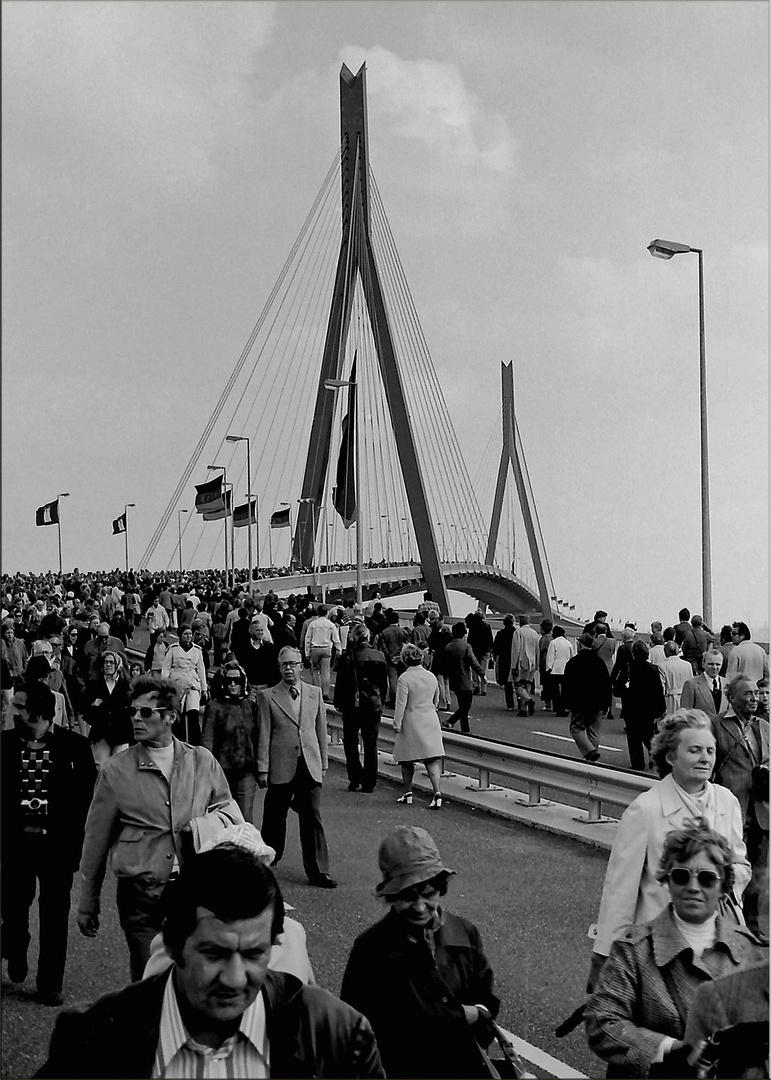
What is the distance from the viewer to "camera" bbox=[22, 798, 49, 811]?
258 inches

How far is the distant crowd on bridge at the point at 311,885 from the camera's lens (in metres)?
2.44

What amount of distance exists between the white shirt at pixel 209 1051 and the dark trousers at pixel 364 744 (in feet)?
34.3

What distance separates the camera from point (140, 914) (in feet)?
18.0

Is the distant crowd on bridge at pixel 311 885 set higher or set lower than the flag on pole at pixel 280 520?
lower

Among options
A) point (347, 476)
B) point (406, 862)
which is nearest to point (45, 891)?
point (406, 862)

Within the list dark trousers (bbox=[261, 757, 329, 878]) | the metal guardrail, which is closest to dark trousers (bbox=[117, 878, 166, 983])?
dark trousers (bbox=[261, 757, 329, 878])

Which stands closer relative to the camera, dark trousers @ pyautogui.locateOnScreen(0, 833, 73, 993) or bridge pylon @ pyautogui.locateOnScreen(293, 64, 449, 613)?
dark trousers @ pyautogui.locateOnScreen(0, 833, 73, 993)

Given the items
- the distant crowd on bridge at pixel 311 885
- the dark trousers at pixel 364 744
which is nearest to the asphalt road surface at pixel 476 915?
the distant crowd on bridge at pixel 311 885

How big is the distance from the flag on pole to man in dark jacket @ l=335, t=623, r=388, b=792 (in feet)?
186

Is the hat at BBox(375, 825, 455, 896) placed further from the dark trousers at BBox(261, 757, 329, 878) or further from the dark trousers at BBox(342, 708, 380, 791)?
the dark trousers at BBox(342, 708, 380, 791)

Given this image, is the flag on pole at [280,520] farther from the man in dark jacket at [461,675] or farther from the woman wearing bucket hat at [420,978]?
the woman wearing bucket hat at [420,978]

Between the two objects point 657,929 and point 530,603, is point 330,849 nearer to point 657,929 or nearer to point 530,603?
point 657,929

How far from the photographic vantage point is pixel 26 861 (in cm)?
647

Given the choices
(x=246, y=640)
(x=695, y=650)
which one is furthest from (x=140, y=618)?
(x=695, y=650)
